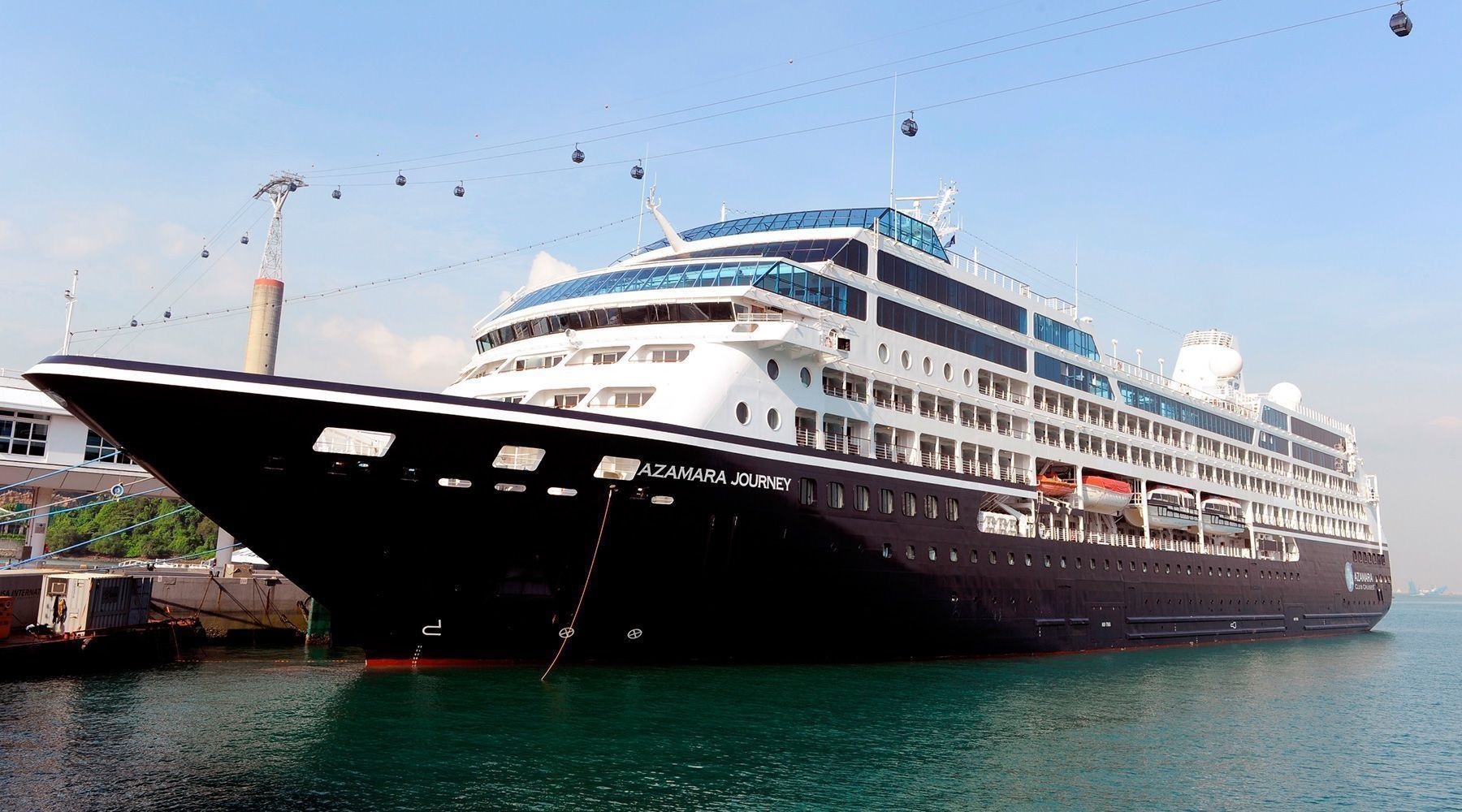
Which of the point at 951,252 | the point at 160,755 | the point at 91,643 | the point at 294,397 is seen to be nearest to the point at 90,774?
the point at 160,755

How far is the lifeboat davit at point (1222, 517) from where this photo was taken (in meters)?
42.4

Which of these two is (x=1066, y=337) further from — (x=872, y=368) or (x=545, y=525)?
(x=545, y=525)

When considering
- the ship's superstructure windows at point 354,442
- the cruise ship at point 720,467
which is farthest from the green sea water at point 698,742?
the ship's superstructure windows at point 354,442

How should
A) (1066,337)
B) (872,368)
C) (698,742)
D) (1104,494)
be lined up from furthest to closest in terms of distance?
1. (1066,337)
2. (1104,494)
3. (872,368)
4. (698,742)

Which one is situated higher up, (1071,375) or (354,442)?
(1071,375)

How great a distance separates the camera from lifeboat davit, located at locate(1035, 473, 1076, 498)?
32.8m

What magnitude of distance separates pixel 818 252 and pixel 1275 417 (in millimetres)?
36992

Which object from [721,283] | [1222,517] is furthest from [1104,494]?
[721,283]

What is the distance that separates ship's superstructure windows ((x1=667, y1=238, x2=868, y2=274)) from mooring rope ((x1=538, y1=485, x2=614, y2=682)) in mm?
9690

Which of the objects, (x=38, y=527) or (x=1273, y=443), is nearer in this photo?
(x=38, y=527)

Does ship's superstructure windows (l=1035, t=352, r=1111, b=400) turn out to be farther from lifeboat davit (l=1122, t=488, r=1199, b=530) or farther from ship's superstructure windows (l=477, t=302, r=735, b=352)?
ship's superstructure windows (l=477, t=302, r=735, b=352)

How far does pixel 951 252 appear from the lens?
32781mm

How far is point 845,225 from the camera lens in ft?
97.9

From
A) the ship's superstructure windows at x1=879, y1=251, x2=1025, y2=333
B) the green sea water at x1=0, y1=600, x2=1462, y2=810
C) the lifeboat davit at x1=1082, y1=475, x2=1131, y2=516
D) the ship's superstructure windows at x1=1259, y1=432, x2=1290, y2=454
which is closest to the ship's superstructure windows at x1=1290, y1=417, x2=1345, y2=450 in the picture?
the ship's superstructure windows at x1=1259, y1=432, x2=1290, y2=454
